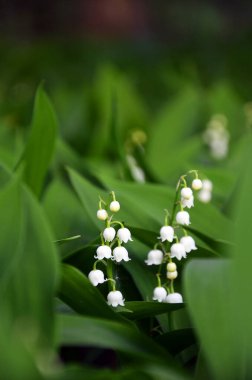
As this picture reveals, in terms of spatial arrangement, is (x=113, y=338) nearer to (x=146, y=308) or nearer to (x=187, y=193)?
(x=146, y=308)

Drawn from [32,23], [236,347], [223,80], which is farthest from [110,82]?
[32,23]

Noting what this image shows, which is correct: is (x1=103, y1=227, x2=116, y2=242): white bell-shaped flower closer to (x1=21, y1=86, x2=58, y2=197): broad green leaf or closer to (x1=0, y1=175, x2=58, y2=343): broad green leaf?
(x1=0, y1=175, x2=58, y2=343): broad green leaf

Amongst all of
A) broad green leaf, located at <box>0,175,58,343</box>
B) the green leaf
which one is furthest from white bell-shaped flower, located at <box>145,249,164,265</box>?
the green leaf

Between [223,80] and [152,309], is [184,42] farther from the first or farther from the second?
[152,309]

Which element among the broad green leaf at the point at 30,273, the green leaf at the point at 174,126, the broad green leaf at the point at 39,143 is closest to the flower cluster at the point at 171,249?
the broad green leaf at the point at 30,273

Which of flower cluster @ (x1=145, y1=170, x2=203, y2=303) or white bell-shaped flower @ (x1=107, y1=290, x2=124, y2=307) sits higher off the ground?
flower cluster @ (x1=145, y1=170, x2=203, y2=303)

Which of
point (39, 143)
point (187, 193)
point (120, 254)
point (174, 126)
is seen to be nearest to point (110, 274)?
point (120, 254)

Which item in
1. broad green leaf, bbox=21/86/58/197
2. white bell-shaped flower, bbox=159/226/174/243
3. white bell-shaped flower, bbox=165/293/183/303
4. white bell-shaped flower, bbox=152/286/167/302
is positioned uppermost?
broad green leaf, bbox=21/86/58/197
